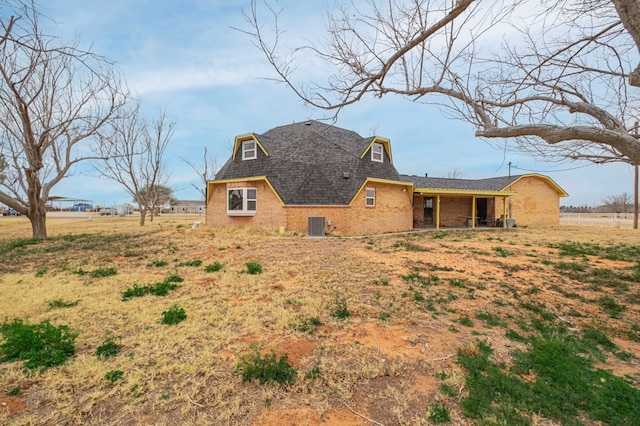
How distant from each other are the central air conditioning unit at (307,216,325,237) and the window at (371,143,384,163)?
6.50 metres

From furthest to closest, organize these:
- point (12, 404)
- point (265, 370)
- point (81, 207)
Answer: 1. point (81, 207)
2. point (265, 370)
3. point (12, 404)

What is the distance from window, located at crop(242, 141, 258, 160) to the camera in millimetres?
20594

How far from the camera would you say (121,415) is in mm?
2773

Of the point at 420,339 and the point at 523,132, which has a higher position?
the point at 523,132

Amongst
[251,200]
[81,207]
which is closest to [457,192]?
[251,200]

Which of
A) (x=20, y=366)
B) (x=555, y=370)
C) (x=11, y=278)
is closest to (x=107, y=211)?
(x=11, y=278)

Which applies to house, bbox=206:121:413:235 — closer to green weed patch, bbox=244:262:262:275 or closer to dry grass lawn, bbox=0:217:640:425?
dry grass lawn, bbox=0:217:640:425

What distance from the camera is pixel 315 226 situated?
17641 mm

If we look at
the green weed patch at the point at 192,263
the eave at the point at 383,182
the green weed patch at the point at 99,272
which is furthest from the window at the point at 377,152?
Answer: the green weed patch at the point at 99,272

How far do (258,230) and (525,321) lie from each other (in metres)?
15.1

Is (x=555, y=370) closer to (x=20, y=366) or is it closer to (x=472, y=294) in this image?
(x=472, y=294)

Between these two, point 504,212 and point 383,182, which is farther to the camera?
point 504,212

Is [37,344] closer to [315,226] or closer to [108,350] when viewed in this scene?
[108,350]

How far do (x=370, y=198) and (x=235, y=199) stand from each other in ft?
28.2
